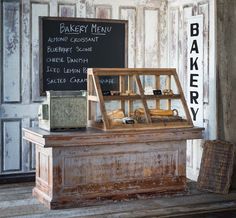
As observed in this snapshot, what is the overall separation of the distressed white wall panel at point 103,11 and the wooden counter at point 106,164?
2.33 meters

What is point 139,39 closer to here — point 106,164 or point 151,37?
point 151,37

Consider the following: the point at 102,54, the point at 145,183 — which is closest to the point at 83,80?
the point at 102,54

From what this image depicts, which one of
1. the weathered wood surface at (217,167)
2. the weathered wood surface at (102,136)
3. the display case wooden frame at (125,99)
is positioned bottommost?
the weathered wood surface at (217,167)

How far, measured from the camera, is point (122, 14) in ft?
25.7

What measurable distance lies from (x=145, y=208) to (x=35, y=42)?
2.98 meters

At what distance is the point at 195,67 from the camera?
7297 millimetres

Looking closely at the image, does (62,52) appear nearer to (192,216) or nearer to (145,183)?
(145,183)

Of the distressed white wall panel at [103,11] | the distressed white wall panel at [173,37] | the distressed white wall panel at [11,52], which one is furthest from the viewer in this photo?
the distressed white wall panel at [173,37]

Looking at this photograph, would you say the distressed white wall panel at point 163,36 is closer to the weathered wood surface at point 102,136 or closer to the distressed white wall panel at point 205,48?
the distressed white wall panel at point 205,48

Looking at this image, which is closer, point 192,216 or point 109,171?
point 192,216

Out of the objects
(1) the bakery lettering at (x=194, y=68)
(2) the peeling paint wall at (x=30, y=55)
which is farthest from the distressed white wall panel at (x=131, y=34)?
(1) the bakery lettering at (x=194, y=68)

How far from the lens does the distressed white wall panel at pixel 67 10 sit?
294 inches

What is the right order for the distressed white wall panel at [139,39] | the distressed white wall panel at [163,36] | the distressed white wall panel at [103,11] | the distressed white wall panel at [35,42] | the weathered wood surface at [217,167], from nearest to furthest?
the weathered wood surface at [217,167]
the distressed white wall panel at [35,42]
the distressed white wall panel at [103,11]
the distressed white wall panel at [139,39]
the distressed white wall panel at [163,36]

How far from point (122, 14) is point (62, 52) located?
112 cm
